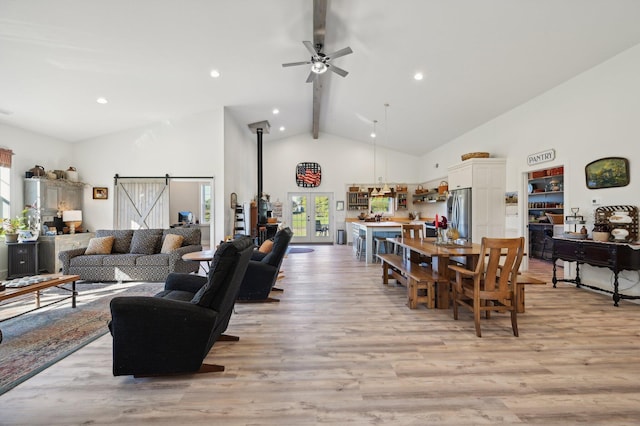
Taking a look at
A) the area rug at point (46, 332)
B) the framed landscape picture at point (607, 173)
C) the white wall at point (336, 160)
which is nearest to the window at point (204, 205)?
the white wall at point (336, 160)

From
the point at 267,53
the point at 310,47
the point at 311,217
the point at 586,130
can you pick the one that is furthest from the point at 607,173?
the point at 311,217

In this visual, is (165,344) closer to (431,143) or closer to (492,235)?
(492,235)

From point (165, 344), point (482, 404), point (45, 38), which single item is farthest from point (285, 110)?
point (482, 404)

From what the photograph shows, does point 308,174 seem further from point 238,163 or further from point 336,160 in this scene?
point 238,163

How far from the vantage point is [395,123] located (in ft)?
28.4

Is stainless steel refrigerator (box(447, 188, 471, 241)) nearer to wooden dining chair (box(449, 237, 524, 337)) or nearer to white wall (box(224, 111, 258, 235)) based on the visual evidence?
wooden dining chair (box(449, 237, 524, 337))

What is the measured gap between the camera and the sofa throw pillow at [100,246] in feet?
17.4

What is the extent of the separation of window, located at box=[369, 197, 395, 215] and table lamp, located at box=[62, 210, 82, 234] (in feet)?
27.9

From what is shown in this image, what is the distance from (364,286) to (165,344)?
3.31 metres

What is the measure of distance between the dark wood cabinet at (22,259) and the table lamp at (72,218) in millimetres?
818

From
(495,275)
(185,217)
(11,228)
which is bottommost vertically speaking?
(495,275)

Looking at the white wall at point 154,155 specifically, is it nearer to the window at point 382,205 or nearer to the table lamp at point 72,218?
the table lamp at point 72,218

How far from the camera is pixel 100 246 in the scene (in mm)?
5355

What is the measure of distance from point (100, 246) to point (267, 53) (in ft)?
14.3
